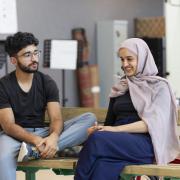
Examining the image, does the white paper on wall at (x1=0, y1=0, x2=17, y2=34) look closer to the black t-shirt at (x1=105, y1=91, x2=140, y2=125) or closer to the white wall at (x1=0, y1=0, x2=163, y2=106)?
the white wall at (x1=0, y1=0, x2=163, y2=106)

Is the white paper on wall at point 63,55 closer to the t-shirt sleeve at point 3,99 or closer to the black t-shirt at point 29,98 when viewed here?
the black t-shirt at point 29,98

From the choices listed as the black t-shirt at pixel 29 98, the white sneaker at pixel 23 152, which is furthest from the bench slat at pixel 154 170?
the black t-shirt at pixel 29 98

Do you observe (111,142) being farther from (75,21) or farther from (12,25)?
(75,21)

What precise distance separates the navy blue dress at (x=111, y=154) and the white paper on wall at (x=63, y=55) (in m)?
3.77

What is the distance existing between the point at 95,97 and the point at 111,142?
6000 millimetres

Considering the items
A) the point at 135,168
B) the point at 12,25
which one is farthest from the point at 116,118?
the point at 12,25

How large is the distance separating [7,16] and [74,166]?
3.34 m

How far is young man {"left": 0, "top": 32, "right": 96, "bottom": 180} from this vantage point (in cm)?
357

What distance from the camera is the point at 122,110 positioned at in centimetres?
353

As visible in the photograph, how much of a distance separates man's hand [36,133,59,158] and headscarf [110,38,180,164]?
0.44m

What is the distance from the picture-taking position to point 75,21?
9.34 meters

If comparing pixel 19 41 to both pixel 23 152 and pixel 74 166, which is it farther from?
pixel 74 166

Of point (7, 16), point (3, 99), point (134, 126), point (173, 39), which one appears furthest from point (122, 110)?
point (173, 39)

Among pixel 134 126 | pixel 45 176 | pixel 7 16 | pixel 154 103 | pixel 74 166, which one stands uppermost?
pixel 7 16
